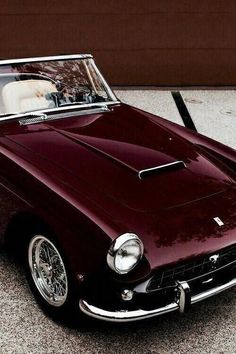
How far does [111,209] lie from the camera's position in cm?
277

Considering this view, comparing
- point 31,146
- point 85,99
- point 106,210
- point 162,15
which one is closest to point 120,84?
point 162,15

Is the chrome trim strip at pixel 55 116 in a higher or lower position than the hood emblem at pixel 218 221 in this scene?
higher

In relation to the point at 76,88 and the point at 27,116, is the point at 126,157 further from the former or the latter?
the point at 76,88

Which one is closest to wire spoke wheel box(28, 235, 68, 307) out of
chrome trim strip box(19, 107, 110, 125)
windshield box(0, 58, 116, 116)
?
chrome trim strip box(19, 107, 110, 125)

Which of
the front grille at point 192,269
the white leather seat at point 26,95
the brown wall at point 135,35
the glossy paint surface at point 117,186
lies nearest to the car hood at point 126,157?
the glossy paint surface at point 117,186

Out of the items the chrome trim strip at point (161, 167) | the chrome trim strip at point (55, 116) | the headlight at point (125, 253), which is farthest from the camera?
the chrome trim strip at point (55, 116)

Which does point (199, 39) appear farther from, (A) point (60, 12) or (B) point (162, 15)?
(A) point (60, 12)

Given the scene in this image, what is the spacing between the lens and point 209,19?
27.9ft

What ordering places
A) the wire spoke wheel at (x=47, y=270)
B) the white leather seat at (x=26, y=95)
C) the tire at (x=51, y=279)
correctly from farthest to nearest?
1. the white leather seat at (x=26, y=95)
2. the wire spoke wheel at (x=47, y=270)
3. the tire at (x=51, y=279)

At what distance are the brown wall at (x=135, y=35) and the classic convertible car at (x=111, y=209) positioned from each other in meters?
4.77

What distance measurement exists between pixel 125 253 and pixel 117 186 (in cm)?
52

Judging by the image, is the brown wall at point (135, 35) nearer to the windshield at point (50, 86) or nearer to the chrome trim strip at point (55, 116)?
the windshield at point (50, 86)

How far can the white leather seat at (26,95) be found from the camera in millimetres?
3824

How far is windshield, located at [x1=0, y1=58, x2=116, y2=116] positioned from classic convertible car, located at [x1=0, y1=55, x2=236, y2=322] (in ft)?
0.05
